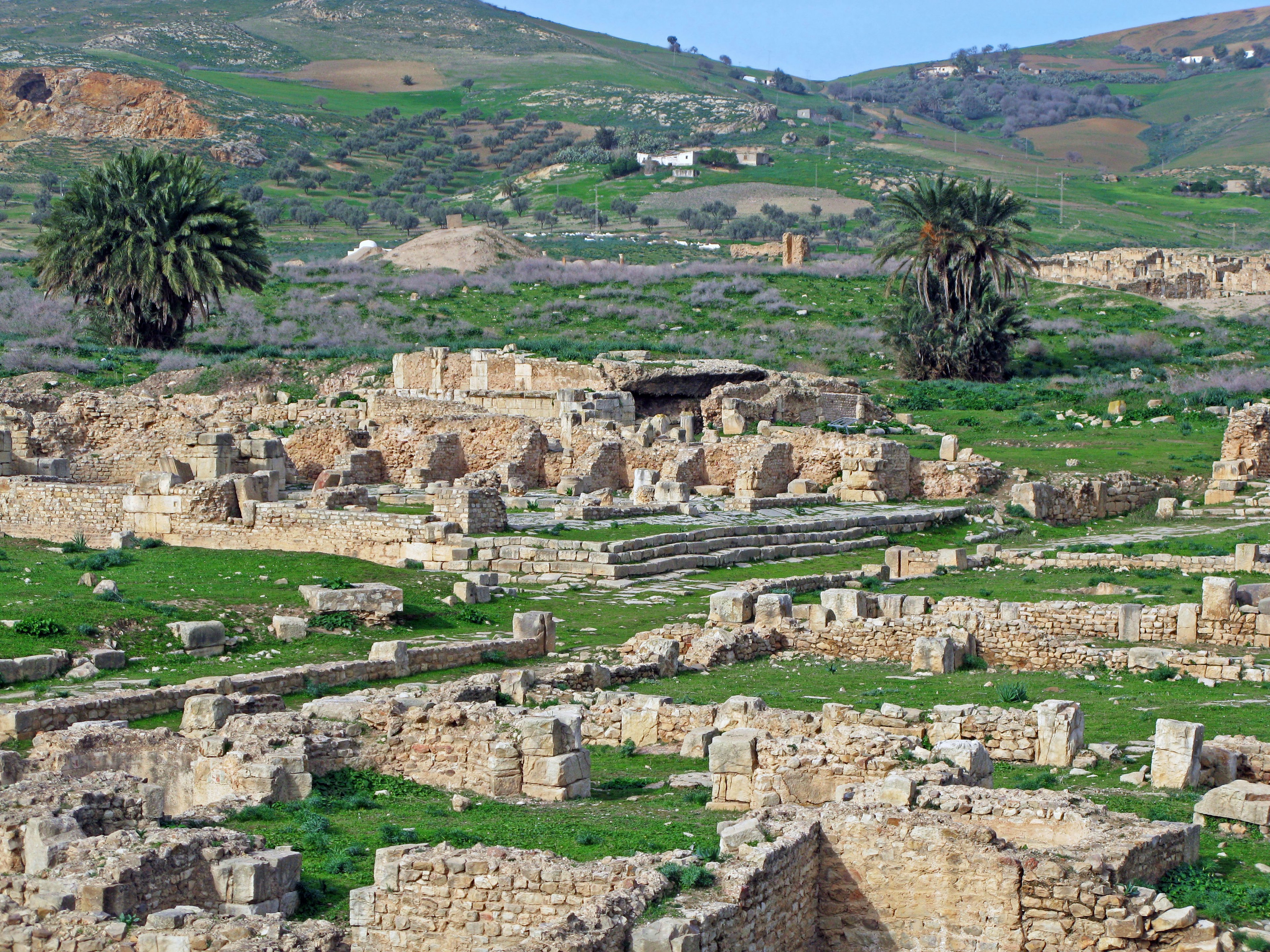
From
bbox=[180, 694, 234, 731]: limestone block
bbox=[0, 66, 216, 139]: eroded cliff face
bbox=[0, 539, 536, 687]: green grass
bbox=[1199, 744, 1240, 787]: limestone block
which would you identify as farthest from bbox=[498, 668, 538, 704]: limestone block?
bbox=[0, 66, 216, 139]: eroded cliff face

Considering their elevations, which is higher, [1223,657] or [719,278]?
[719,278]

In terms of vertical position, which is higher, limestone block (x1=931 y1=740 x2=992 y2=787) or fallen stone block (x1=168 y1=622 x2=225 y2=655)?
limestone block (x1=931 y1=740 x2=992 y2=787)

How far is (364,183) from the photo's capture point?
130 meters

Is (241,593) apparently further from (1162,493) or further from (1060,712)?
(1162,493)

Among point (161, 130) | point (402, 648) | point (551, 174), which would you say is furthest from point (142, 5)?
point (402, 648)

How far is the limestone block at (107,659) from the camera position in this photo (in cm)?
1964

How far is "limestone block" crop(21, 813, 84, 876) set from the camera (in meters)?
11.8

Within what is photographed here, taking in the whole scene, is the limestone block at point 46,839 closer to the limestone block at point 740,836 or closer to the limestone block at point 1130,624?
the limestone block at point 740,836

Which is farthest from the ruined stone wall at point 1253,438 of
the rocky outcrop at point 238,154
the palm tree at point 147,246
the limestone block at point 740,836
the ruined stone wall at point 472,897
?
the rocky outcrop at point 238,154

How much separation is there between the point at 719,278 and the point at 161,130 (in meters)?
76.2

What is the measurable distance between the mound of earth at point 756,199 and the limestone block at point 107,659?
310ft

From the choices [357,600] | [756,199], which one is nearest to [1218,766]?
[357,600]

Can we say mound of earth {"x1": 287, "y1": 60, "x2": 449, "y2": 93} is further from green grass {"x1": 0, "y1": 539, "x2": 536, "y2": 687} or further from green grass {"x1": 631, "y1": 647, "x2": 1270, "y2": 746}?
green grass {"x1": 631, "y1": 647, "x2": 1270, "y2": 746}

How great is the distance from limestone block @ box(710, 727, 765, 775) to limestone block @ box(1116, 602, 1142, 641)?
28.8 feet
